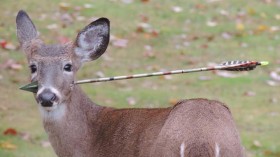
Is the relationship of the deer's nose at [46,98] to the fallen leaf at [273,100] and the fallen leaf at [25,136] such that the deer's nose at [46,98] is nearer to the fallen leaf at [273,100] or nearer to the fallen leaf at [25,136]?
the fallen leaf at [25,136]

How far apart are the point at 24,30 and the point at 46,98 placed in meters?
1.11

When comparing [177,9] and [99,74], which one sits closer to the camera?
[99,74]

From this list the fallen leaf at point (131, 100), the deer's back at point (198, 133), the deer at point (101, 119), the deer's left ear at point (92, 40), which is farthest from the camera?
the fallen leaf at point (131, 100)


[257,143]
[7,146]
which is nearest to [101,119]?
[7,146]

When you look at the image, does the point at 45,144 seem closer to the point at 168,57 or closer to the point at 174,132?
the point at 174,132

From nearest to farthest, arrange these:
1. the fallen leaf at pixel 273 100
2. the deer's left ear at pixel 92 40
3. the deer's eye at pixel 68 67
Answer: the deer's eye at pixel 68 67, the deer's left ear at pixel 92 40, the fallen leaf at pixel 273 100

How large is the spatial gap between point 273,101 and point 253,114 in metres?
0.70

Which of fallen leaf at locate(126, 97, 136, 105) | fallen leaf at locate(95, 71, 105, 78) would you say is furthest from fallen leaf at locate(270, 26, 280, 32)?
fallen leaf at locate(126, 97, 136, 105)

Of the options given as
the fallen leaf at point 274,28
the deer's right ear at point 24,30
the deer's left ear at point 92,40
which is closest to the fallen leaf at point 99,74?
the fallen leaf at point 274,28

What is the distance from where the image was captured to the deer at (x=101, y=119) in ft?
15.7

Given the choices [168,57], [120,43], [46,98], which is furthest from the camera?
[120,43]

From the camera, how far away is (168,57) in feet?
43.2

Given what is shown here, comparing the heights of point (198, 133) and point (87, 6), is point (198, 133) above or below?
above

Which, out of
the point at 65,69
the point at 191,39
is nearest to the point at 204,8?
the point at 191,39
